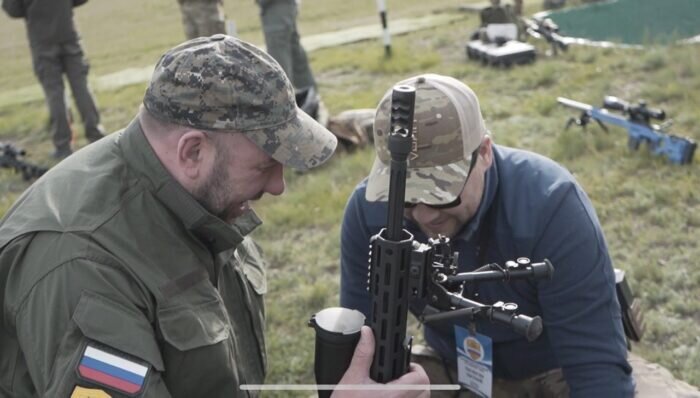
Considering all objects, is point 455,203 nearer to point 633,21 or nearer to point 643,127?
point 643,127

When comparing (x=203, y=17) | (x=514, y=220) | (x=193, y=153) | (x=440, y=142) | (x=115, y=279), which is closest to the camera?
(x=115, y=279)

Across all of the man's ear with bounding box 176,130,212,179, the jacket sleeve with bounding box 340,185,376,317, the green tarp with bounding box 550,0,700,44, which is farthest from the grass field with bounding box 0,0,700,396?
the man's ear with bounding box 176,130,212,179

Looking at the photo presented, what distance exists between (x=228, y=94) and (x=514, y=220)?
1.08 meters

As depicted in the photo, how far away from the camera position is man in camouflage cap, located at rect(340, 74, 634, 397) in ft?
8.84

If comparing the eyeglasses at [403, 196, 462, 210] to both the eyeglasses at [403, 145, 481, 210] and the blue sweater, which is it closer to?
the eyeglasses at [403, 145, 481, 210]

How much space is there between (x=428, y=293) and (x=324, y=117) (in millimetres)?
5132

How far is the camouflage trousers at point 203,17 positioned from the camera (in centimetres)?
799

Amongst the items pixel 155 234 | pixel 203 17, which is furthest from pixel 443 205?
pixel 203 17

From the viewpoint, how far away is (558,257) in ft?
8.88

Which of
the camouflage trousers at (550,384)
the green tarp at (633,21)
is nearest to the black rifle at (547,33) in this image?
the green tarp at (633,21)

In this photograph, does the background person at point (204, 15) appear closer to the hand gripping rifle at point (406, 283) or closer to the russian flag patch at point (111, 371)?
the hand gripping rifle at point (406, 283)

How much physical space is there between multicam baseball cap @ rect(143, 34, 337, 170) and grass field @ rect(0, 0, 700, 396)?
79.8 inches

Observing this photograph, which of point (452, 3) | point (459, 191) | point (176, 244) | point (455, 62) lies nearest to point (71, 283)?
point (176, 244)

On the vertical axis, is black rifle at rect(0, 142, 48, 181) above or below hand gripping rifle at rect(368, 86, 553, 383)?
below
